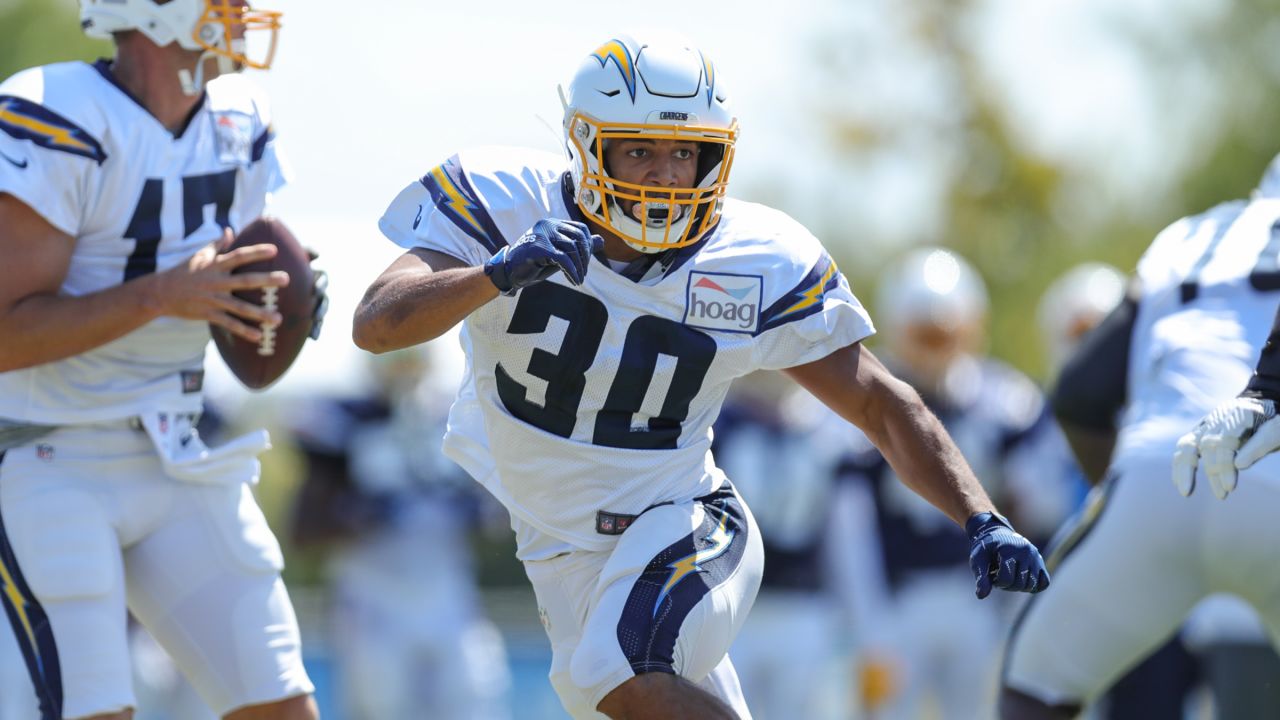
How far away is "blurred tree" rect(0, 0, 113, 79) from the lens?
24594 mm

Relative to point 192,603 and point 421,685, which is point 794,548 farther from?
point 192,603

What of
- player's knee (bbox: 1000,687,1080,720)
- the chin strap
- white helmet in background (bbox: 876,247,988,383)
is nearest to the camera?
the chin strap

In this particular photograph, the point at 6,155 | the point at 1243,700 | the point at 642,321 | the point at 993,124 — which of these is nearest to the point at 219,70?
the point at 6,155

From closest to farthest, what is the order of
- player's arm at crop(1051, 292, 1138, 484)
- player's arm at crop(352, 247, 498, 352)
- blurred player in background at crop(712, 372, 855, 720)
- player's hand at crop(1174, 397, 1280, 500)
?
player's arm at crop(352, 247, 498, 352), player's hand at crop(1174, 397, 1280, 500), player's arm at crop(1051, 292, 1138, 484), blurred player in background at crop(712, 372, 855, 720)

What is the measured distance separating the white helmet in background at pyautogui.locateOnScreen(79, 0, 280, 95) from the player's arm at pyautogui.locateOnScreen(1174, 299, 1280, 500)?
2.43 meters

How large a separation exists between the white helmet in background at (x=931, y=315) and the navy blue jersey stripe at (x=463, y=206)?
4.12 meters

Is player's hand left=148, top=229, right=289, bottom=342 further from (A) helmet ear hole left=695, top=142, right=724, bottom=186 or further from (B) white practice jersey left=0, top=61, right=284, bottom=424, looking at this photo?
(A) helmet ear hole left=695, top=142, right=724, bottom=186

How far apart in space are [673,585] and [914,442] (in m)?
0.65

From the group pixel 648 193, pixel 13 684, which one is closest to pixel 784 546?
pixel 13 684

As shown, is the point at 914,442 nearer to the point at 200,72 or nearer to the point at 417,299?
the point at 417,299

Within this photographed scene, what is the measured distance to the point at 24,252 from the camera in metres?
4.02

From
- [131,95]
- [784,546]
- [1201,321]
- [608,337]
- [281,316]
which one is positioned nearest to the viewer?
[608,337]

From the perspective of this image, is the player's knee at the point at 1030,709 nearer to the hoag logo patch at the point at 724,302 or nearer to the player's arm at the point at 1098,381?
the player's arm at the point at 1098,381

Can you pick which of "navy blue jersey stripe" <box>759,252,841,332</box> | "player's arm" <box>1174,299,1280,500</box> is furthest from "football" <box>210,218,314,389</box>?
"player's arm" <box>1174,299,1280,500</box>
